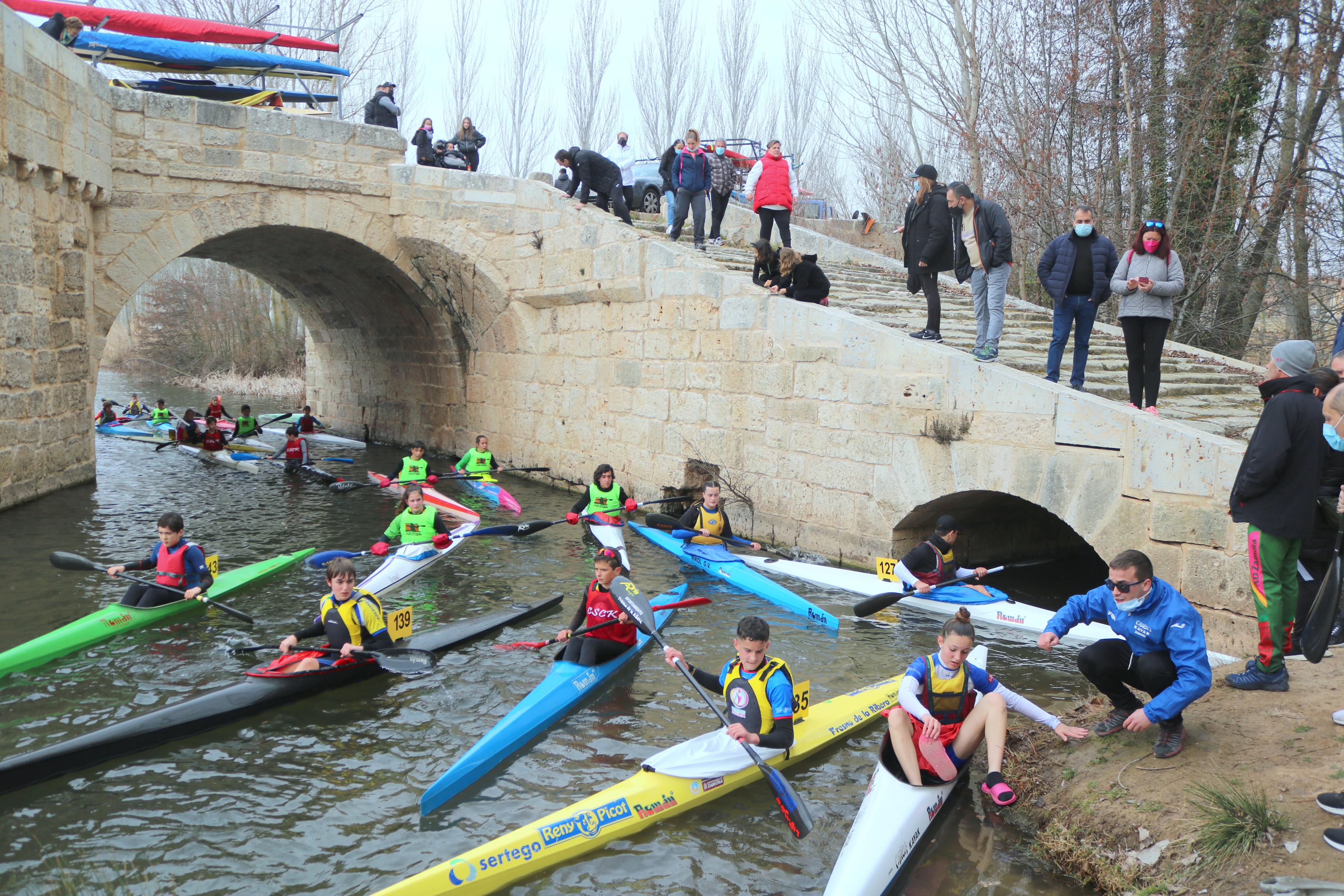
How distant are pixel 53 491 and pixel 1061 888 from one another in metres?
10.9

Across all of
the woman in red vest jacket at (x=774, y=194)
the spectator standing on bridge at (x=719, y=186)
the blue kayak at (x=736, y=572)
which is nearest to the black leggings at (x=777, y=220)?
the woman in red vest jacket at (x=774, y=194)

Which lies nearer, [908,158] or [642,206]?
[642,206]

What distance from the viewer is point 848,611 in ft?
24.3

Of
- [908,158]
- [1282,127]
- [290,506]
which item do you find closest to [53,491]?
[290,506]

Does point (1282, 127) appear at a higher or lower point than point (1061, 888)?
higher

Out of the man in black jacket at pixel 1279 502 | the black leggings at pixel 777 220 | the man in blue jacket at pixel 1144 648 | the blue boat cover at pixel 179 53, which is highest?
the blue boat cover at pixel 179 53

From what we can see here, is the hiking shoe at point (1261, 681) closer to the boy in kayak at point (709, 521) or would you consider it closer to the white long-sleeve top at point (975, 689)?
the white long-sleeve top at point (975, 689)

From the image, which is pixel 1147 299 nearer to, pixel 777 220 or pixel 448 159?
pixel 777 220

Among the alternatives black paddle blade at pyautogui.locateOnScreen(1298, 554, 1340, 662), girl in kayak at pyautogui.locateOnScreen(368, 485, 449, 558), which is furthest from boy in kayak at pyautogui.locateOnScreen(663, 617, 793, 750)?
girl in kayak at pyautogui.locateOnScreen(368, 485, 449, 558)

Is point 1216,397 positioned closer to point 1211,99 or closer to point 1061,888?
point 1211,99

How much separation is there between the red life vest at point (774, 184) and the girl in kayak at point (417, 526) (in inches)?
211

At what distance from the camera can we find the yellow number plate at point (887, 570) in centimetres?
763

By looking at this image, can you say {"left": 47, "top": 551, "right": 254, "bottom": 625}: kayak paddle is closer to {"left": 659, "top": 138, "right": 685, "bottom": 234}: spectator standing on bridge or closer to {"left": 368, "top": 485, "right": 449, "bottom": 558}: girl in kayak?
{"left": 368, "top": 485, "right": 449, "bottom": 558}: girl in kayak

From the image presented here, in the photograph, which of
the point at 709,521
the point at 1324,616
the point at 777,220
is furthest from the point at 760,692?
the point at 777,220
